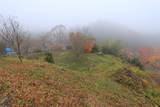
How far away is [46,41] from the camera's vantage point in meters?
33.8

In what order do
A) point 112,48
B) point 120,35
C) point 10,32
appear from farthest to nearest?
point 120,35, point 112,48, point 10,32

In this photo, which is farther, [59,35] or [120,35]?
[120,35]

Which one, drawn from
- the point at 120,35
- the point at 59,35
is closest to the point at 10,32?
the point at 59,35

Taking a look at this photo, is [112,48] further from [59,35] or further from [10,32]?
[10,32]

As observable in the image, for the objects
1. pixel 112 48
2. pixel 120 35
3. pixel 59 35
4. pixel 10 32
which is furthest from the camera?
pixel 120 35

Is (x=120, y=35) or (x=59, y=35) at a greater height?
(x=120, y=35)

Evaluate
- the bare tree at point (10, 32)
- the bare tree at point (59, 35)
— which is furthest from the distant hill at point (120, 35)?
the bare tree at point (10, 32)

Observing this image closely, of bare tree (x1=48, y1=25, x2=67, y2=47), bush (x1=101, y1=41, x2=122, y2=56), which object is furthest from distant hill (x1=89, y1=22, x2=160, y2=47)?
bush (x1=101, y1=41, x2=122, y2=56)

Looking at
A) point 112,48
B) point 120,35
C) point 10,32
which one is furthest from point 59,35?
point 120,35

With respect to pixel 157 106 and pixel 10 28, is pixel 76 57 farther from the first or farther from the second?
pixel 157 106

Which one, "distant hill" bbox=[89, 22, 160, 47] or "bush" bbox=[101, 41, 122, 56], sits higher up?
"distant hill" bbox=[89, 22, 160, 47]

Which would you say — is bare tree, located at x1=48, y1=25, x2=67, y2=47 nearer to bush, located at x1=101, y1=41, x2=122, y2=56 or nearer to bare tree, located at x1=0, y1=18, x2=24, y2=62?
bush, located at x1=101, y1=41, x2=122, y2=56

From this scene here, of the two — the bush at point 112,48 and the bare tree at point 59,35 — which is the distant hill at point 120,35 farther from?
the bush at point 112,48

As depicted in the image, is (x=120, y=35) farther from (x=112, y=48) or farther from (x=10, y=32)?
(x=10, y=32)
